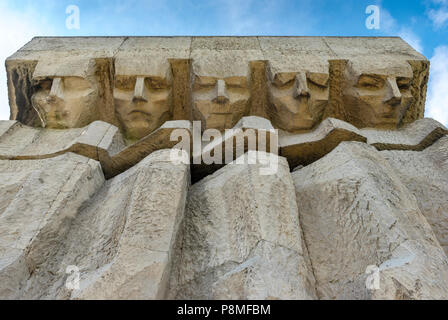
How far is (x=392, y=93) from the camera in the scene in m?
2.65

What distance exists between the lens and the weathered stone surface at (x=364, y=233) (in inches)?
49.9

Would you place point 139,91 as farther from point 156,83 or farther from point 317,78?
point 317,78

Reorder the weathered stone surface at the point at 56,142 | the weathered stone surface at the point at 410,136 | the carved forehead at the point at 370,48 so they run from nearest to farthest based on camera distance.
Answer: the weathered stone surface at the point at 56,142 < the weathered stone surface at the point at 410,136 < the carved forehead at the point at 370,48

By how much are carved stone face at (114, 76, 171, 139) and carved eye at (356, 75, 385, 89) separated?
4.85 ft

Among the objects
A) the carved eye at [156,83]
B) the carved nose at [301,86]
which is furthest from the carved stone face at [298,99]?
the carved eye at [156,83]

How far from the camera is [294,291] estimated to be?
48.1 inches

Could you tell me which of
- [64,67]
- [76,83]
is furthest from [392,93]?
[64,67]

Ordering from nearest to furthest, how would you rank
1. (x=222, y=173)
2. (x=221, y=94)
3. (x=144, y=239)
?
1. (x=144, y=239)
2. (x=222, y=173)
3. (x=221, y=94)

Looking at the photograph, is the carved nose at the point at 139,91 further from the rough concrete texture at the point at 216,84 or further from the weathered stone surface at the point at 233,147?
the weathered stone surface at the point at 233,147

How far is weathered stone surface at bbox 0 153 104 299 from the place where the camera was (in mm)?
1474

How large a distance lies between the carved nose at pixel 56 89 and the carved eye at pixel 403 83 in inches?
99.4

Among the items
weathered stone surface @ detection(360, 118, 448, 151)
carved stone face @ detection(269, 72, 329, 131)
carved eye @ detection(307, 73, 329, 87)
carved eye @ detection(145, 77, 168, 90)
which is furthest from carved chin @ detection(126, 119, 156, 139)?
weathered stone surface @ detection(360, 118, 448, 151)

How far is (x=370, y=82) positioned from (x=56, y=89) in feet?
7.65

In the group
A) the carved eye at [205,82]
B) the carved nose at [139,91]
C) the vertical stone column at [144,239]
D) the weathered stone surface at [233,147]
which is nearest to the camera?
the vertical stone column at [144,239]
